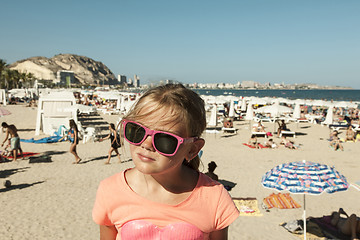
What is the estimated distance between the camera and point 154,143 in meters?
1.08

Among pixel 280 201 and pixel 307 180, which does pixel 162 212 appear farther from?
pixel 280 201

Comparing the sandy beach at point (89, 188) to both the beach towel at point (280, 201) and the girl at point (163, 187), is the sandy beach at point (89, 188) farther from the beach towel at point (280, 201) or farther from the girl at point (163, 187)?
the girl at point (163, 187)

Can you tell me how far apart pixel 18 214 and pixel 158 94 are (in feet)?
19.8

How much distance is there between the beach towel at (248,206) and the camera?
19.9 ft

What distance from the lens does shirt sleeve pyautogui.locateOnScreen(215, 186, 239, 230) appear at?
1.15 m

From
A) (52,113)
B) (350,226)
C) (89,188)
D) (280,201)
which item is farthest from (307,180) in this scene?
(52,113)

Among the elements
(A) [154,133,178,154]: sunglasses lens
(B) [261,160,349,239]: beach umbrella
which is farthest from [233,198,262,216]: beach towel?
(A) [154,133,178,154]: sunglasses lens

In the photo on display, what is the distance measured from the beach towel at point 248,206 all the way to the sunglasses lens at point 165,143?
5.40 metres

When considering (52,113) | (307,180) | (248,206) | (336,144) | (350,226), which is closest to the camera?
(307,180)

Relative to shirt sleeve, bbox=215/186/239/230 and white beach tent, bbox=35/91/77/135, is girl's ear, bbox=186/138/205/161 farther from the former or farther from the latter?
white beach tent, bbox=35/91/77/135

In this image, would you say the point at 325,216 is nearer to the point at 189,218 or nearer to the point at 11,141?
the point at 189,218

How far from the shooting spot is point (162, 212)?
1.12 m

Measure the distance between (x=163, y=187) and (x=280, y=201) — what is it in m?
6.13

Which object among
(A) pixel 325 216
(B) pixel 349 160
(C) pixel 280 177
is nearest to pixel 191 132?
(C) pixel 280 177
